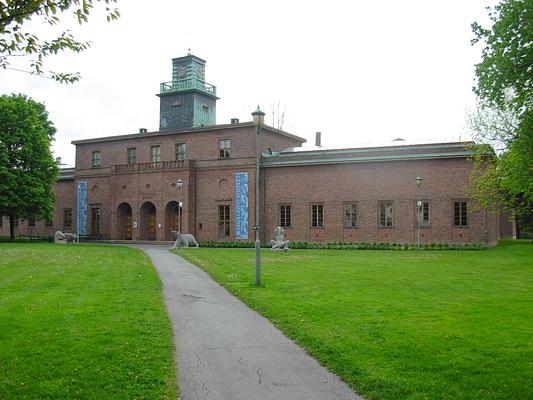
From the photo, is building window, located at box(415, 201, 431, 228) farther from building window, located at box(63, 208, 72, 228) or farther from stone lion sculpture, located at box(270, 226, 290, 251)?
building window, located at box(63, 208, 72, 228)

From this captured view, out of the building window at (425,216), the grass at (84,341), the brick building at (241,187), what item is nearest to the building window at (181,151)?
the brick building at (241,187)

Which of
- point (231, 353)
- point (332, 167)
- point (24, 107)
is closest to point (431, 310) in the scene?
point (231, 353)

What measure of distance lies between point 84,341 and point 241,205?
1407 inches

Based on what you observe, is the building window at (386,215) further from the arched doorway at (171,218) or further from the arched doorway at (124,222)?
the arched doorway at (124,222)

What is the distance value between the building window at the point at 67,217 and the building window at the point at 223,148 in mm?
19373

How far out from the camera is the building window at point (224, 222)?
45250mm

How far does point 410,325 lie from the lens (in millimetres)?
10031

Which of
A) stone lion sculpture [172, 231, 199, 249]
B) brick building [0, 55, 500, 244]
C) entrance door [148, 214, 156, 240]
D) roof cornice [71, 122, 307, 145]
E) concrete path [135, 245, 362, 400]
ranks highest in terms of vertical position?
roof cornice [71, 122, 307, 145]

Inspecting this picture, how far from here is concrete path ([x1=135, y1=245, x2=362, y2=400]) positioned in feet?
21.5

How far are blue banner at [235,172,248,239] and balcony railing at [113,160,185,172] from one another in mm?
5407

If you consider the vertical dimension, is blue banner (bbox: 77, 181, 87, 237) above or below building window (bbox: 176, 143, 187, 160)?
below

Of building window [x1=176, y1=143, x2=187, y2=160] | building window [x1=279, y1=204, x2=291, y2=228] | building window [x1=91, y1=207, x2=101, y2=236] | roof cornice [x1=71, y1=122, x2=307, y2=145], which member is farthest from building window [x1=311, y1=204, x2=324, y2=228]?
building window [x1=91, y1=207, x2=101, y2=236]

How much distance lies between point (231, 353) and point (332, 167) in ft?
111

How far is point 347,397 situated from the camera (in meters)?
6.37
